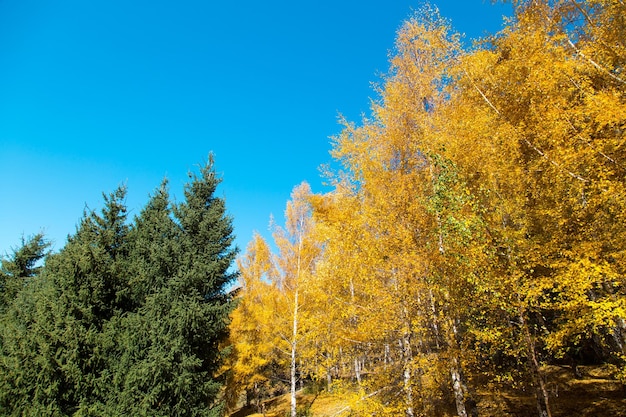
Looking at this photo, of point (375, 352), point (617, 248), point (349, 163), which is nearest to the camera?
point (617, 248)

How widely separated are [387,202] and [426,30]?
575 cm

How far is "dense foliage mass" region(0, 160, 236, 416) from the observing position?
8477 millimetres

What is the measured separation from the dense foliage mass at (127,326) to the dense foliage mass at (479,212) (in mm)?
4164

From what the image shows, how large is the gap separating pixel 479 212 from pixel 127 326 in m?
10.3

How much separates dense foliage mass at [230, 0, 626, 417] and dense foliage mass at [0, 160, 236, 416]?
13.7ft

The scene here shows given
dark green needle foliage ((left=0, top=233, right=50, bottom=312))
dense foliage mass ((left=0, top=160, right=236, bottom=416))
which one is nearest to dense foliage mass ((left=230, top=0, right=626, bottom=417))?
dense foliage mass ((left=0, top=160, right=236, bottom=416))

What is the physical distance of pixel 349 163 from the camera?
870cm

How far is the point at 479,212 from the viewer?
6648mm

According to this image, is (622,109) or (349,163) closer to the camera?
(622,109)

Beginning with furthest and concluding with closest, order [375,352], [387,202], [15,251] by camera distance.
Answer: [15,251] < [375,352] < [387,202]

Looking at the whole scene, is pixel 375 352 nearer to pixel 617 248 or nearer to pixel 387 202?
pixel 387 202

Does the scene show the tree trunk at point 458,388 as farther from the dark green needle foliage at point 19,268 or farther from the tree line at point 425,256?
the dark green needle foliage at point 19,268

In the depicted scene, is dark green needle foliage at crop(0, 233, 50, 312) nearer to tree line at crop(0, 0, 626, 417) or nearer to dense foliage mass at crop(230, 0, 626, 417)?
tree line at crop(0, 0, 626, 417)

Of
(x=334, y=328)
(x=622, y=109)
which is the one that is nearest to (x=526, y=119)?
(x=622, y=109)
